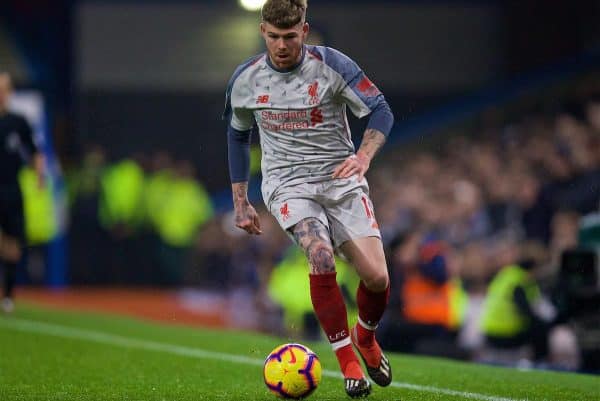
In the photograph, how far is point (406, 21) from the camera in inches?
862

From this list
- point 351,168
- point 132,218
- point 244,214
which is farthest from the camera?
point 132,218

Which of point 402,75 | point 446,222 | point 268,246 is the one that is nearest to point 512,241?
point 446,222

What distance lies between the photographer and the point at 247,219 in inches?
257

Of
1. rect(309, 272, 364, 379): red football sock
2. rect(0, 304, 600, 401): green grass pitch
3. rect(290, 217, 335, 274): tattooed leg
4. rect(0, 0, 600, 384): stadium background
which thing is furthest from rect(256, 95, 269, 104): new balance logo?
rect(0, 0, 600, 384): stadium background

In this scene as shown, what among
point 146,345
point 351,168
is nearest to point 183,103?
point 146,345

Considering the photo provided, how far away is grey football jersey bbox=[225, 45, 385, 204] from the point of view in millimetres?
6348

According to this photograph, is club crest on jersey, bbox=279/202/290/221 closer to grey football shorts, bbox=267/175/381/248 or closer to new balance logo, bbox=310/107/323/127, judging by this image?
grey football shorts, bbox=267/175/381/248

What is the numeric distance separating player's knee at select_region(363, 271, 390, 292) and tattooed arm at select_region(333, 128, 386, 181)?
514 mm

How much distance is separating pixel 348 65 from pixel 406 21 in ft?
52.0

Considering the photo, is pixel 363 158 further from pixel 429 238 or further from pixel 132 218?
pixel 132 218

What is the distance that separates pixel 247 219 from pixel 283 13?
1.15 metres

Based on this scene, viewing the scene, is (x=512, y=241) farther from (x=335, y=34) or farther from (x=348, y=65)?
(x=335, y=34)

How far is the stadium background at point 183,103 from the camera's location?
59.4ft

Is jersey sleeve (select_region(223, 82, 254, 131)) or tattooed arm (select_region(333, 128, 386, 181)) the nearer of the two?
tattooed arm (select_region(333, 128, 386, 181))
